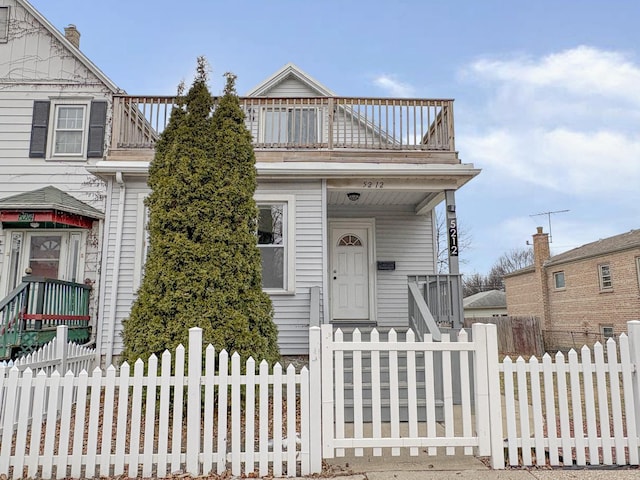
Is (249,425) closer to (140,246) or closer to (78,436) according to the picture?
(78,436)

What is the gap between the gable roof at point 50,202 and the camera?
25.6 ft

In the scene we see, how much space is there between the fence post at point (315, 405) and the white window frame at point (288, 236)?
3.98 meters

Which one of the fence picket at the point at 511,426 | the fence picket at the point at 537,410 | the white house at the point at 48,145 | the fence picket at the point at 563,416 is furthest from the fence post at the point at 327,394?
the white house at the point at 48,145

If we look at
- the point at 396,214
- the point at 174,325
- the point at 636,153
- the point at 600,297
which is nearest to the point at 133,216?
the point at 174,325

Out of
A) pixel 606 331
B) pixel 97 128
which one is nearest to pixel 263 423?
pixel 97 128

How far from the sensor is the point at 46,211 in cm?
783

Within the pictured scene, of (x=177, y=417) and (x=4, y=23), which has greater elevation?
(x=4, y=23)

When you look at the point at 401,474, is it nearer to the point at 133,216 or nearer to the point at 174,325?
the point at 174,325

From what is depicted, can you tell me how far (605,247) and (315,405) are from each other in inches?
720

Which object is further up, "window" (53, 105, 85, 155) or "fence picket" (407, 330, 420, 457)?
"window" (53, 105, 85, 155)

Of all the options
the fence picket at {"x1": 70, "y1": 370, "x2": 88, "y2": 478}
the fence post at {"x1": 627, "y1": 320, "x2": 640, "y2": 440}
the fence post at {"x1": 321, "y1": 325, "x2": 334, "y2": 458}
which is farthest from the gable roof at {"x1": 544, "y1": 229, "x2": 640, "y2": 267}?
the fence picket at {"x1": 70, "y1": 370, "x2": 88, "y2": 478}

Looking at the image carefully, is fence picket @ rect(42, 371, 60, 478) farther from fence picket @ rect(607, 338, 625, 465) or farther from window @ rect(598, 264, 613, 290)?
window @ rect(598, 264, 613, 290)

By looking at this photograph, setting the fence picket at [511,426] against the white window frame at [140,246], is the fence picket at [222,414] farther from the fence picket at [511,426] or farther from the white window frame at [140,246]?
the white window frame at [140,246]

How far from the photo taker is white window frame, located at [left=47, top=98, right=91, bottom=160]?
8906 millimetres
